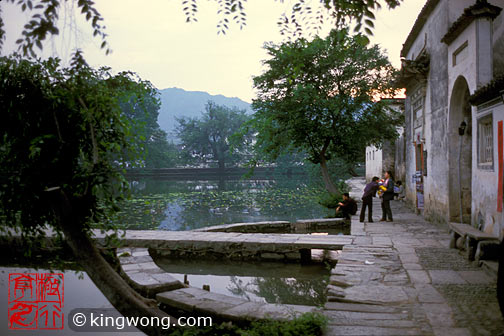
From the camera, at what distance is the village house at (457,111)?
775cm

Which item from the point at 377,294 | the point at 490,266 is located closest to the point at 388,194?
the point at 490,266

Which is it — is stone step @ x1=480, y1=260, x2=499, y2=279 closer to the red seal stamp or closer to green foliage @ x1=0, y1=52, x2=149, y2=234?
green foliage @ x1=0, y1=52, x2=149, y2=234

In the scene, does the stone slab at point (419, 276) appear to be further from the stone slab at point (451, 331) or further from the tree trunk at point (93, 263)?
the tree trunk at point (93, 263)

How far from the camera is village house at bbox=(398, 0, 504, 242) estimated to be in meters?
7.75

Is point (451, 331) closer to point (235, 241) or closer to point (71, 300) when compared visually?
point (71, 300)

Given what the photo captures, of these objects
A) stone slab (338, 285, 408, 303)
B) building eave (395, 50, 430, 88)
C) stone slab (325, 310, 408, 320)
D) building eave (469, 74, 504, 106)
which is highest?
building eave (395, 50, 430, 88)

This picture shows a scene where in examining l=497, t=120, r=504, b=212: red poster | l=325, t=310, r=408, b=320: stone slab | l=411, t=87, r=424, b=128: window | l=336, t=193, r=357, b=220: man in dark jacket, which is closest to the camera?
l=325, t=310, r=408, b=320: stone slab

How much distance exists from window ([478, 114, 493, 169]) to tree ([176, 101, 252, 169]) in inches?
1945

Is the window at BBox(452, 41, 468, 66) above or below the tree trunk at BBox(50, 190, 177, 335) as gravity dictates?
above

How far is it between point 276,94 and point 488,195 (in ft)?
35.2

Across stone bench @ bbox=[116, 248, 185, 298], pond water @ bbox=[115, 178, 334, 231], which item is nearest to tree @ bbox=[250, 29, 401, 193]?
pond water @ bbox=[115, 178, 334, 231]

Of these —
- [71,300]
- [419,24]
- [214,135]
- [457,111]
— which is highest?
[214,135]

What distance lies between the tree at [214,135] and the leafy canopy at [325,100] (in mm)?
39964

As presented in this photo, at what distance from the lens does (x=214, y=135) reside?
5872cm
